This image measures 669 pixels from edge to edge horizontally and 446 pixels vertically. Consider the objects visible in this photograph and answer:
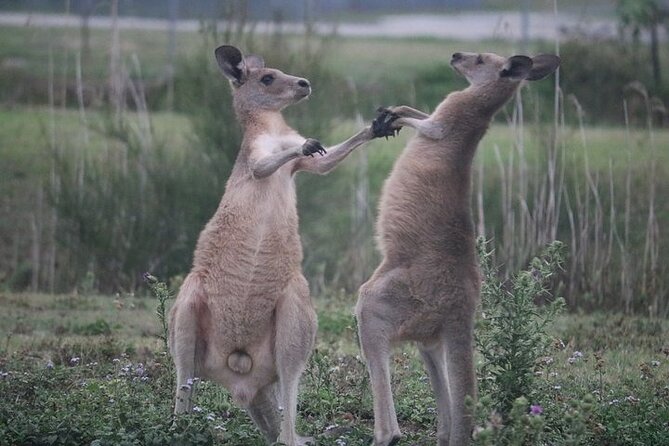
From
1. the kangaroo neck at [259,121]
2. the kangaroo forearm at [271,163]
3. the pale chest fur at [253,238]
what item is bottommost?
the pale chest fur at [253,238]

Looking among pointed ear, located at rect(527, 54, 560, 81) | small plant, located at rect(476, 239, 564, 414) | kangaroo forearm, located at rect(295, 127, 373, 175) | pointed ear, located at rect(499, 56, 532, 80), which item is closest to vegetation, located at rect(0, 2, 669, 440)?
small plant, located at rect(476, 239, 564, 414)

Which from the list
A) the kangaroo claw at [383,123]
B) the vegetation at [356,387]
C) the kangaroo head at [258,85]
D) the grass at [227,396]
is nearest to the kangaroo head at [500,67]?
the kangaroo claw at [383,123]

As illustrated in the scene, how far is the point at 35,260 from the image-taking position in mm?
12641

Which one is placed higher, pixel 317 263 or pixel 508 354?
pixel 508 354

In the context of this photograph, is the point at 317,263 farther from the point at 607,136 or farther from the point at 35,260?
the point at 607,136

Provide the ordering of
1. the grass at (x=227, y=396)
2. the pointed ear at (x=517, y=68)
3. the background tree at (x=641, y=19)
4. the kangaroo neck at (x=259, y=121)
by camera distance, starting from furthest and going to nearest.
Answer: the background tree at (x=641, y=19)
the kangaroo neck at (x=259, y=121)
the pointed ear at (x=517, y=68)
the grass at (x=227, y=396)

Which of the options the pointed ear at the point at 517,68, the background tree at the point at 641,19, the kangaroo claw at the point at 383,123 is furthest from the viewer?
the background tree at the point at 641,19

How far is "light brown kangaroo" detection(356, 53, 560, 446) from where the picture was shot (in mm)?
6180

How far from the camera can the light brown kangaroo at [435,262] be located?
618cm

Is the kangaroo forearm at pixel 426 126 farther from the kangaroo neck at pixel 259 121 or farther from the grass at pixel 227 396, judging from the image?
the grass at pixel 227 396

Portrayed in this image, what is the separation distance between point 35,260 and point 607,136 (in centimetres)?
773

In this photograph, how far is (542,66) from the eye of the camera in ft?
24.0

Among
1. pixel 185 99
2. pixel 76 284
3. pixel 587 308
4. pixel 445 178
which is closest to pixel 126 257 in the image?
pixel 76 284

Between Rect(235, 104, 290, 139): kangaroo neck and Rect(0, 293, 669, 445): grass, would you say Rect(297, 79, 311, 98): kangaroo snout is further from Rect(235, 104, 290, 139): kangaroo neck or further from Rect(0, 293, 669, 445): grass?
Rect(0, 293, 669, 445): grass
